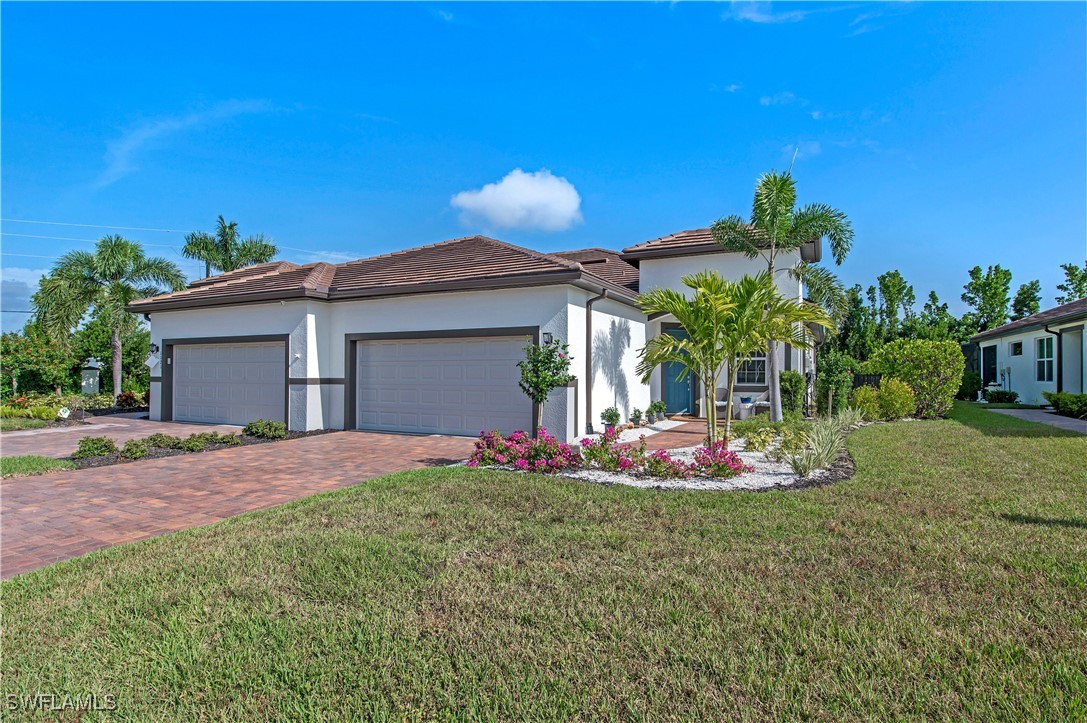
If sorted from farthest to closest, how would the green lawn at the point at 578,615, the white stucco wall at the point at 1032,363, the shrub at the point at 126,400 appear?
the shrub at the point at 126,400, the white stucco wall at the point at 1032,363, the green lawn at the point at 578,615

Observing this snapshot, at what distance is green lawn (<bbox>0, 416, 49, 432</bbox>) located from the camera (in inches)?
538

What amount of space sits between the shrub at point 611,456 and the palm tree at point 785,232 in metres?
7.12

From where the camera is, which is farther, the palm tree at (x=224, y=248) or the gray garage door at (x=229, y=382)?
the palm tree at (x=224, y=248)

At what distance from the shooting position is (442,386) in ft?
41.5

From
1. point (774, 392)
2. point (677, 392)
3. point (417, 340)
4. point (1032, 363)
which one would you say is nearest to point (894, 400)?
point (774, 392)

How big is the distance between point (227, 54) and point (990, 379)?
3108 cm

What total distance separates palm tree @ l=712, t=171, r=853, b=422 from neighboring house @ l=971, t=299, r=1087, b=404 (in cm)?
776

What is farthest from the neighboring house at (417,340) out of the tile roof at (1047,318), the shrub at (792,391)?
the tile roof at (1047,318)

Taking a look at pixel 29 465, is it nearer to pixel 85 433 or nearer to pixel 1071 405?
pixel 85 433

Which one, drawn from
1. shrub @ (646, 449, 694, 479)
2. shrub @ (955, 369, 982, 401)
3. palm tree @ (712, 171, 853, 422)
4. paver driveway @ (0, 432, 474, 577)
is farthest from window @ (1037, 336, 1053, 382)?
paver driveway @ (0, 432, 474, 577)

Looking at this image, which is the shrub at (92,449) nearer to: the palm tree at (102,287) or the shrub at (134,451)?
the shrub at (134,451)

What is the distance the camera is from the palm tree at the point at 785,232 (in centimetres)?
1304

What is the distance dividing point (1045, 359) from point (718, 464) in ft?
64.3

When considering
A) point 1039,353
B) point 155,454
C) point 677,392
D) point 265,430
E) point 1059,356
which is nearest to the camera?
point 155,454
